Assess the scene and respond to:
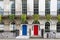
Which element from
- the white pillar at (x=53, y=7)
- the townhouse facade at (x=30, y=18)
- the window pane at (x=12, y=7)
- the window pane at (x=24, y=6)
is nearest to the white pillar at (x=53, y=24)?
the townhouse facade at (x=30, y=18)

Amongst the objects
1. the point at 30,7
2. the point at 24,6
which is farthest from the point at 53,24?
the point at 24,6

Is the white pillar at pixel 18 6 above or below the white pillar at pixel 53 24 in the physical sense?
above

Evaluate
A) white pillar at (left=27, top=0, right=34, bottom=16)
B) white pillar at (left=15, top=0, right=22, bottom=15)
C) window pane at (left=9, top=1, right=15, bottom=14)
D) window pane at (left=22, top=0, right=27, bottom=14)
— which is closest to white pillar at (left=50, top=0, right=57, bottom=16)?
white pillar at (left=27, top=0, right=34, bottom=16)

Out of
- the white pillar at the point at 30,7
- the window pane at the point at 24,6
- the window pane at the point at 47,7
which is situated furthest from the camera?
the window pane at the point at 24,6

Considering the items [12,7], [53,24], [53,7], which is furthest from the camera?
[12,7]

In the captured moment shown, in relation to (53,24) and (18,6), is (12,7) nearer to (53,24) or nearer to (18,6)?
(18,6)

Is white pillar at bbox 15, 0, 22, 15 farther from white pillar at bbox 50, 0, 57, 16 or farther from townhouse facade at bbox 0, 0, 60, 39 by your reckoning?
white pillar at bbox 50, 0, 57, 16

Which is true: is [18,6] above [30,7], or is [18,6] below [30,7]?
above

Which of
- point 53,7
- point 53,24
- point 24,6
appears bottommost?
point 53,24

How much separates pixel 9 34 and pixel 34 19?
4651 millimetres

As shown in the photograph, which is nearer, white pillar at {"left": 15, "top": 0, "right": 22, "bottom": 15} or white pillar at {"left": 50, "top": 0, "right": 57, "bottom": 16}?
white pillar at {"left": 50, "top": 0, "right": 57, "bottom": 16}

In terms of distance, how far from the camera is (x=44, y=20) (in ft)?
105

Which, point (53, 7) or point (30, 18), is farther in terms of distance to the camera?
point (53, 7)

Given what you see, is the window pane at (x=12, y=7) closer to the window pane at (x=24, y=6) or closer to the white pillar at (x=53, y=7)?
the window pane at (x=24, y=6)
